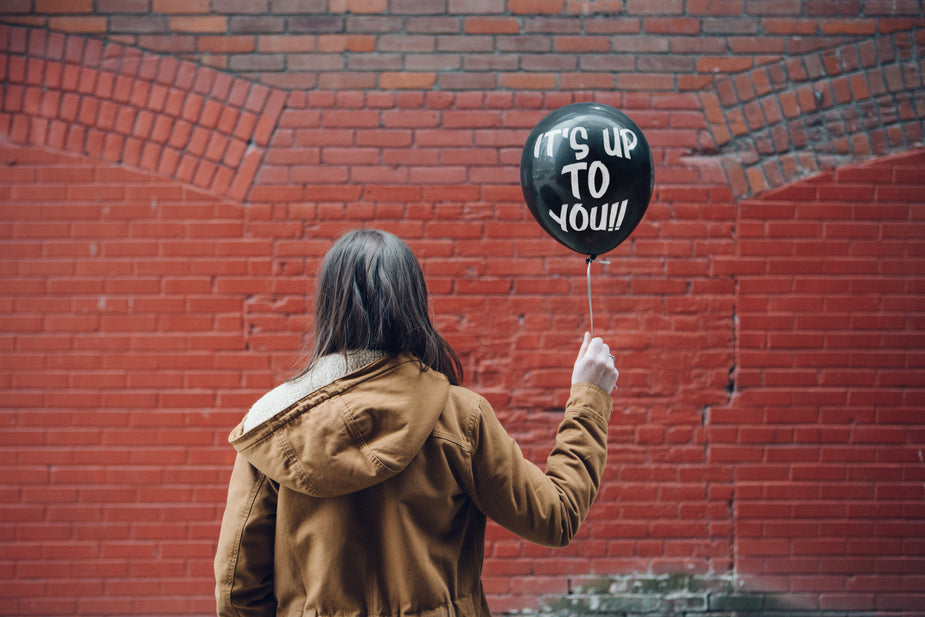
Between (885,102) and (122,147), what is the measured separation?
3.37 metres

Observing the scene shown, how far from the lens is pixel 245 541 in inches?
51.4

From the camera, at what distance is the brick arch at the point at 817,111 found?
111 inches

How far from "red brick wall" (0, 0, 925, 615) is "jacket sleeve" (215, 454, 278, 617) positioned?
154cm

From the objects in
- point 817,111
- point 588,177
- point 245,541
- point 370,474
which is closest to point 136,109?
point 588,177

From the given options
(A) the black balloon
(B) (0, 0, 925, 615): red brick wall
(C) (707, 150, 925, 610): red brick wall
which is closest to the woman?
(A) the black balloon

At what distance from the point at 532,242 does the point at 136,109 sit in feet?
6.04

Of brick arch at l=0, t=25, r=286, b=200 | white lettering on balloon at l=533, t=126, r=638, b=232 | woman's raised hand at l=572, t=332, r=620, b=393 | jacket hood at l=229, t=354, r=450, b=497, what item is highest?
brick arch at l=0, t=25, r=286, b=200

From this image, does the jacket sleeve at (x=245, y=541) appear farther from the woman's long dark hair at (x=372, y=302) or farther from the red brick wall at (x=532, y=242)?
the red brick wall at (x=532, y=242)

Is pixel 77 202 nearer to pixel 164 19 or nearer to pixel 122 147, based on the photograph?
pixel 122 147

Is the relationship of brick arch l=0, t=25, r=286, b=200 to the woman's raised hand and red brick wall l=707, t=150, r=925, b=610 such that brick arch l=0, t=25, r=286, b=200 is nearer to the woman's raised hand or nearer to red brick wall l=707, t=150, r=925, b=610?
the woman's raised hand

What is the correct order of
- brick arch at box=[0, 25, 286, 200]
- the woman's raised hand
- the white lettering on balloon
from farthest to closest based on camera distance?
brick arch at box=[0, 25, 286, 200] → the white lettering on balloon → the woman's raised hand

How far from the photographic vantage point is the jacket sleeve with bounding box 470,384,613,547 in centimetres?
133

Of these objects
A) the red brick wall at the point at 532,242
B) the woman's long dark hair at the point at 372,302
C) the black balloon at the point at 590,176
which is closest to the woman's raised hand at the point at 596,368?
the woman's long dark hair at the point at 372,302

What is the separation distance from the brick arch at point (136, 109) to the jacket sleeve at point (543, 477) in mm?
1968
